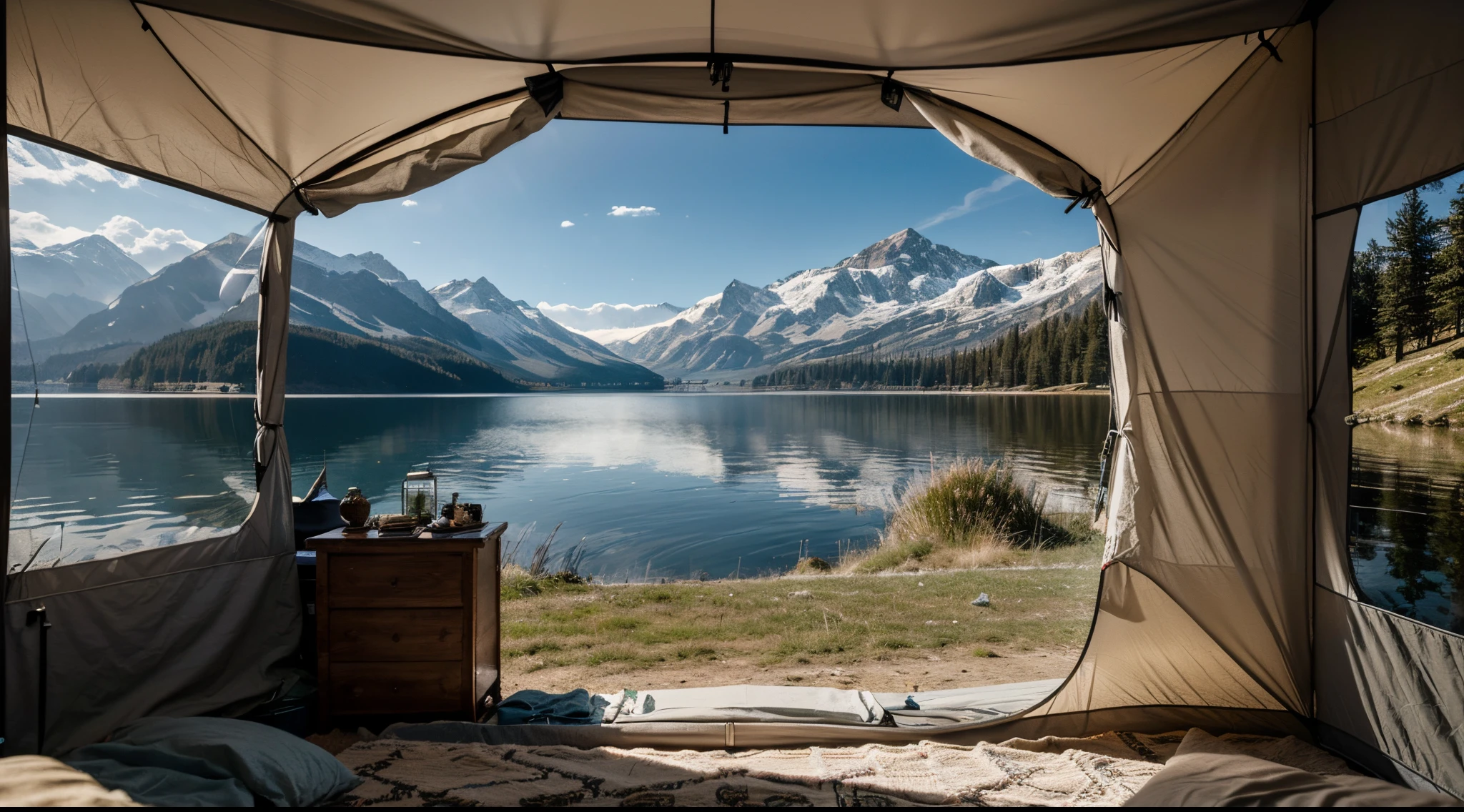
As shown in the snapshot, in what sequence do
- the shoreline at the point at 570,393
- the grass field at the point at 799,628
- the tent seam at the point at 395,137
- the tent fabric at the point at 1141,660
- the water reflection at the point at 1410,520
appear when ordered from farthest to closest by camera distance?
1. the grass field at the point at 799,628
2. the shoreline at the point at 570,393
3. the tent seam at the point at 395,137
4. the tent fabric at the point at 1141,660
5. the water reflection at the point at 1410,520

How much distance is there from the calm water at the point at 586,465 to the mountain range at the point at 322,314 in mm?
355

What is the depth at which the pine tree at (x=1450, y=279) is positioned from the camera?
7.61 ft

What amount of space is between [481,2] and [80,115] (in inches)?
65.1

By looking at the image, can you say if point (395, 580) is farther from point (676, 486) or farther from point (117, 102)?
point (676, 486)

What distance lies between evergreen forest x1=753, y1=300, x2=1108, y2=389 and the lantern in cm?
329

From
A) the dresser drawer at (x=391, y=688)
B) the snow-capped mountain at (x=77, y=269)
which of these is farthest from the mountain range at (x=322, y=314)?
the dresser drawer at (x=391, y=688)

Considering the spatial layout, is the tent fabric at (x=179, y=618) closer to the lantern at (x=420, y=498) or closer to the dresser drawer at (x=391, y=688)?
the dresser drawer at (x=391, y=688)

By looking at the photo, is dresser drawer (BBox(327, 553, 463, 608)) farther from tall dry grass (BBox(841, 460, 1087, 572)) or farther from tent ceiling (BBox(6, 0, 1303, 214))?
tall dry grass (BBox(841, 460, 1087, 572))

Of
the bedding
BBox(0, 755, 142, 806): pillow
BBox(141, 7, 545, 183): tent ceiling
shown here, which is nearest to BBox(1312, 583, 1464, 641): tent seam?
the bedding

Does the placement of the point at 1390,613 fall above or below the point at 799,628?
above

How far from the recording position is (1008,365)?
197ft

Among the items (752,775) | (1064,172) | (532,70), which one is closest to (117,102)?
(532,70)

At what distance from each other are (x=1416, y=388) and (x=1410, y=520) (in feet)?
1.62

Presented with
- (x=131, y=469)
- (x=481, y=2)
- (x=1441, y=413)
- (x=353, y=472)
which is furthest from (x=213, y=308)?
(x=353, y=472)
